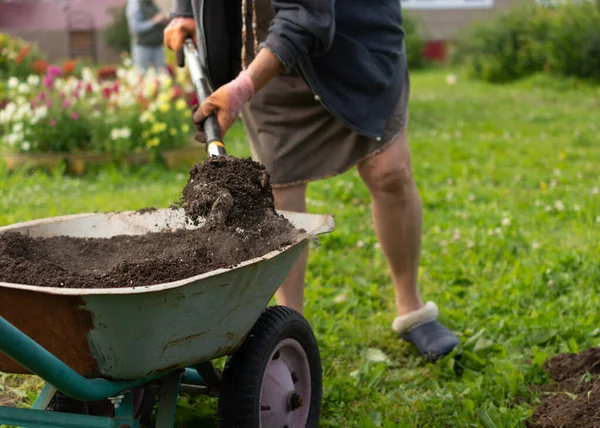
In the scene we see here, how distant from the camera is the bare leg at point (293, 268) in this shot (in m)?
2.77

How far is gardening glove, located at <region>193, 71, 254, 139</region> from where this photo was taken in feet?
7.04

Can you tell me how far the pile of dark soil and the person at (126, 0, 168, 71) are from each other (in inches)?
246

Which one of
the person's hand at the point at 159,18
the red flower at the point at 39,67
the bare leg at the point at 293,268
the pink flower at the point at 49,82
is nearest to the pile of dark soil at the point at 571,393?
the bare leg at the point at 293,268

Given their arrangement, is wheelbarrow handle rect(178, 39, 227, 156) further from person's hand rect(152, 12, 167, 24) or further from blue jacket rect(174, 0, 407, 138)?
person's hand rect(152, 12, 167, 24)

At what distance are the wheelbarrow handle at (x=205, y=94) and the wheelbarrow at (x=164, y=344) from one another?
0.73 ft

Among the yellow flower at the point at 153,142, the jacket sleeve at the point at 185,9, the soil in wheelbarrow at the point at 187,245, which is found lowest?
the yellow flower at the point at 153,142

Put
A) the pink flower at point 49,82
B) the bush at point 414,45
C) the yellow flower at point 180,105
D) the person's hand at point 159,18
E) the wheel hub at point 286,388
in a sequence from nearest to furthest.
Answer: the wheel hub at point 286,388 → the yellow flower at point 180,105 → the pink flower at point 49,82 → the person's hand at point 159,18 → the bush at point 414,45

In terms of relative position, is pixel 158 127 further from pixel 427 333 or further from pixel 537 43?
pixel 537 43

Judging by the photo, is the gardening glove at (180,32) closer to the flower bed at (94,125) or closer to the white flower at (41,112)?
the flower bed at (94,125)

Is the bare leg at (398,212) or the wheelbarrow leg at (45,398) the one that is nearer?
the wheelbarrow leg at (45,398)

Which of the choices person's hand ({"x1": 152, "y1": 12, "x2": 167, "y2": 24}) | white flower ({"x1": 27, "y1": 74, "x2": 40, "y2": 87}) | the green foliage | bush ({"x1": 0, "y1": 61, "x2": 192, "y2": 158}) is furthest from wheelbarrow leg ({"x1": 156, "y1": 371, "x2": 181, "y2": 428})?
the green foliage

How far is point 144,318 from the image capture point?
1.58 metres

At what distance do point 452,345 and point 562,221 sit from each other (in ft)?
5.99

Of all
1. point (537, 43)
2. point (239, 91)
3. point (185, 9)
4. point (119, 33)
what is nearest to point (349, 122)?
point (239, 91)
